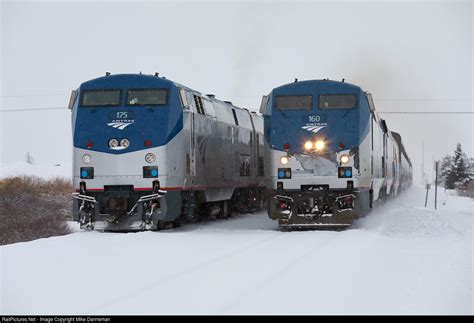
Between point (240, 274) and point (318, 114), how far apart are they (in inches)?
358

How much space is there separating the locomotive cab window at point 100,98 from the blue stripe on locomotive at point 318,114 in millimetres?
3863

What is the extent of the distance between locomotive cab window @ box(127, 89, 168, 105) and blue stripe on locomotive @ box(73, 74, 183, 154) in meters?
0.10

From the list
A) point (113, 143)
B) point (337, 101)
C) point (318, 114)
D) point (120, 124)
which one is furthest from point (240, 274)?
point (337, 101)

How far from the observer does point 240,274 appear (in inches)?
369

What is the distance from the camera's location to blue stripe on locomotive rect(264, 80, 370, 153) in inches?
691

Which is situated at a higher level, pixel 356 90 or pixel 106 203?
pixel 356 90

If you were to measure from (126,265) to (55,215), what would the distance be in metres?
20.5

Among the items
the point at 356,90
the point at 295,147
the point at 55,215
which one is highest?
the point at 356,90

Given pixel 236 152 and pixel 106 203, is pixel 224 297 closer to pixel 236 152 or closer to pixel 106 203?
pixel 106 203

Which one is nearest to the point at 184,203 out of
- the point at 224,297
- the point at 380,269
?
the point at 380,269

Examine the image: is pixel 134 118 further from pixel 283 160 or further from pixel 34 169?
pixel 34 169

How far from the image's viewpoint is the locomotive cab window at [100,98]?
17.3 meters

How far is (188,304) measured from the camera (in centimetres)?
741

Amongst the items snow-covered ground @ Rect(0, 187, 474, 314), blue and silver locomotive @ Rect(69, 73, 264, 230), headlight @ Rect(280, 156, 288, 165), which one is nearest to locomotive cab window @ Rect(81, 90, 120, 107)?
blue and silver locomotive @ Rect(69, 73, 264, 230)
